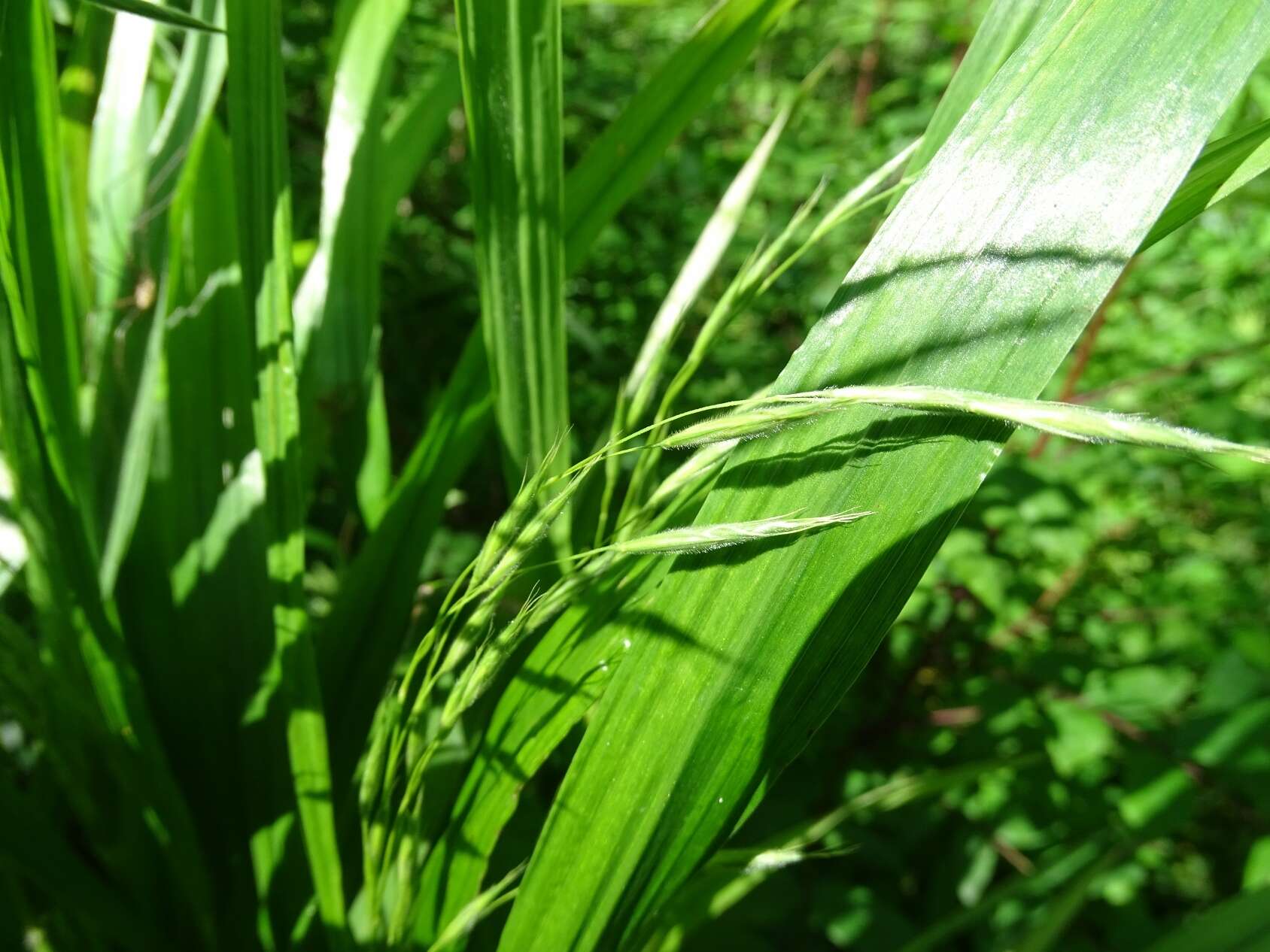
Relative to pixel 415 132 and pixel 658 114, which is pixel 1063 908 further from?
pixel 415 132

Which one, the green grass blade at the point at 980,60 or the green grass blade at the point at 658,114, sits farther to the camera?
the green grass blade at the point at 658,114

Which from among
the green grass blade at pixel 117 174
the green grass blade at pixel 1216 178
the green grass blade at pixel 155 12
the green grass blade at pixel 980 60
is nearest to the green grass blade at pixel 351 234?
the green grass blade at pixel 117 174

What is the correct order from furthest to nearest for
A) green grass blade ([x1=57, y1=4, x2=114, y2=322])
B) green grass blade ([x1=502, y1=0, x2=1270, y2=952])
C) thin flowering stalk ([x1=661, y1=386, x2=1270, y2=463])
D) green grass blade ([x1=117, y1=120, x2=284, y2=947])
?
green grass blade ([x1=57, y1=4, x2=114, y2=322]) → green grass blade ([x1=117, y1=120, x2=284, y2=947]) → green grass blade ([x1=502, y1=0, x2=1270, y2=952]) → thin flowering stalk ([x1=661, y1=386, x2=1270, y2=463])

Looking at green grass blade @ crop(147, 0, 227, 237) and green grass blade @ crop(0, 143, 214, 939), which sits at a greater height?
green grass blade @ crop(147, 0, 227, 237)

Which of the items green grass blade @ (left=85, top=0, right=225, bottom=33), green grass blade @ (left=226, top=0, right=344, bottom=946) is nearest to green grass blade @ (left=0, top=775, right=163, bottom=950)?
green grass blade @ (left=226, top=0, right=344, bottom=946)

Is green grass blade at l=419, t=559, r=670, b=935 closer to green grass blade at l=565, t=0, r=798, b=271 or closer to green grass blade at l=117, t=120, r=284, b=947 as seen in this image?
green grass blade at l=117, t=120, r=284, b=947

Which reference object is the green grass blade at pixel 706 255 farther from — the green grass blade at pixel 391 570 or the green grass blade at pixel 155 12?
the green grass blade at pixel 155 12

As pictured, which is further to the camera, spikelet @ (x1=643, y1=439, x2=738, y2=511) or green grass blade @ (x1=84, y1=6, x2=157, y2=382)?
green grass blade @ (x1=84, y1=6, x2=157, y2=382)
